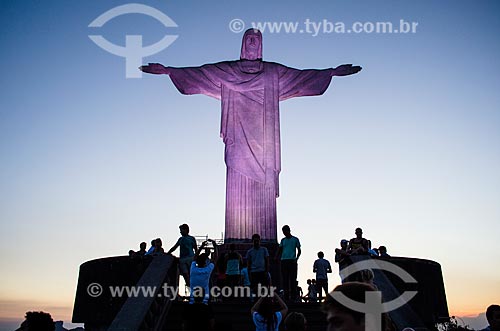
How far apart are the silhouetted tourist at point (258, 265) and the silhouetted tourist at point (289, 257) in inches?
34.1

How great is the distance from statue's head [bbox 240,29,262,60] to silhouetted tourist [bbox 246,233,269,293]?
10046 millimetres

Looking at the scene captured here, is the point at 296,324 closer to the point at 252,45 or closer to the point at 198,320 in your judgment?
the point at 198,320

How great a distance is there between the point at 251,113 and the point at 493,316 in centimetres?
1427

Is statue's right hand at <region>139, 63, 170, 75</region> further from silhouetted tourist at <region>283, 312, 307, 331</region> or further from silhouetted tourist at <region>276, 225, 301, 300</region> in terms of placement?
silhouetted tourist at <region>283, 312, 307, 331</region>

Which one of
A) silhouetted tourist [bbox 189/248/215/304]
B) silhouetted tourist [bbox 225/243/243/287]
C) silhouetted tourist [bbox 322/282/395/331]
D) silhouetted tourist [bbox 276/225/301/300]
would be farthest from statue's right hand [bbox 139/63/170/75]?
Result: silhouetted tourist [bbox 322/282/395/331]

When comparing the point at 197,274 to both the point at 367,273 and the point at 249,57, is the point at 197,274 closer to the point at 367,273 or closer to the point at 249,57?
the point at 367,273

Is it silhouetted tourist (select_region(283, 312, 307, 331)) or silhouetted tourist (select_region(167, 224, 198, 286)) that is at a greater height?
silhouetted tourist (select_region(167, 224, 198, 286))

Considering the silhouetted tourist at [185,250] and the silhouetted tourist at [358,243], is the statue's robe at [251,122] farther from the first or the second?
the silhouetted tourist at [185,250]

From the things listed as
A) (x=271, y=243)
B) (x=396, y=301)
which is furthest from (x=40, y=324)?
(x=271, y=243)

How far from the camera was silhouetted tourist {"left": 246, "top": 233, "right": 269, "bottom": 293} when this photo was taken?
34.5 feet

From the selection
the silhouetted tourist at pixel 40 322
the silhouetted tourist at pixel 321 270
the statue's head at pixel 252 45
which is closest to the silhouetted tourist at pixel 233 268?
the silhouetted tourist at pixel 321 270

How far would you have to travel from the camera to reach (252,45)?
1923 centimetres

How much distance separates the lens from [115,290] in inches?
432

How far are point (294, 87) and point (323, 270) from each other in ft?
25.8
